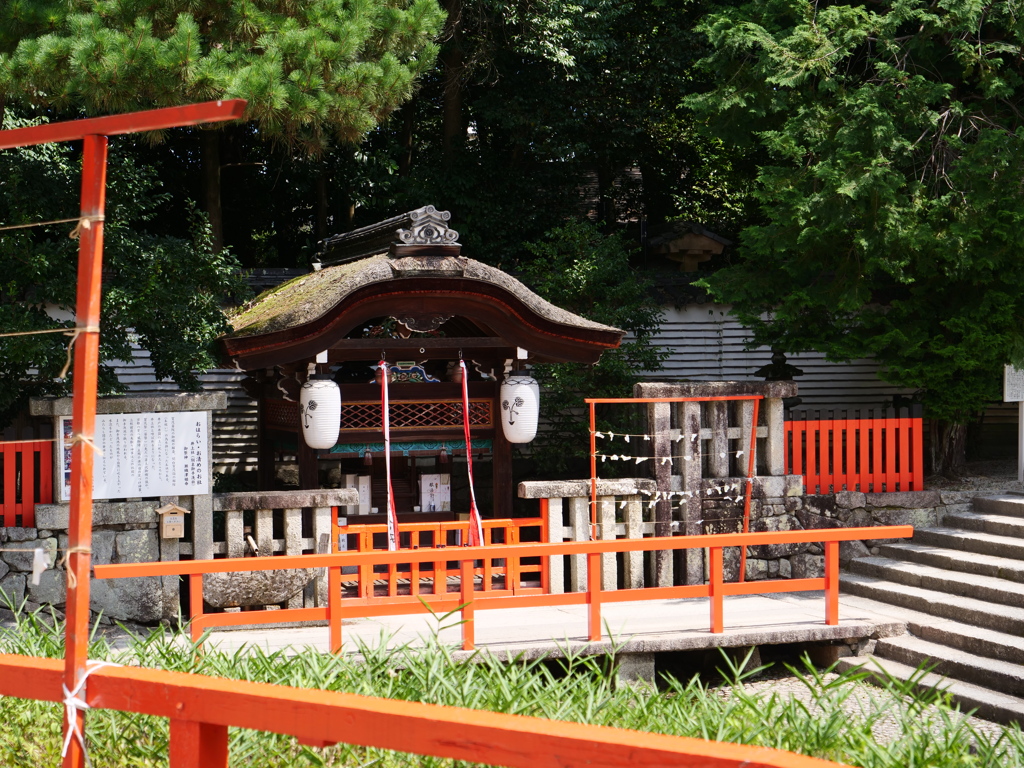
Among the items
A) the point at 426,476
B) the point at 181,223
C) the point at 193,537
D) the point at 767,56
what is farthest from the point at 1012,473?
the point at 181,223

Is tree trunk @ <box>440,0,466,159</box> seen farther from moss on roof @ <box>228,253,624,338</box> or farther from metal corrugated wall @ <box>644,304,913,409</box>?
moss on roof @ <box>228,253,624,338</box>

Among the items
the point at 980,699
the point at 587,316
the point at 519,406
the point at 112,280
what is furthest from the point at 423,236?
the point at 980,699

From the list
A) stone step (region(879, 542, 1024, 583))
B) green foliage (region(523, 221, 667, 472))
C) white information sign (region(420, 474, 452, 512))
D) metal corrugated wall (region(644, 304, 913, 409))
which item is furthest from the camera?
metal corrugated wall (region(644, 304, 913, 409))

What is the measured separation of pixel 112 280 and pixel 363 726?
28.2ft

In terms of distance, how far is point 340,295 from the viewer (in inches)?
387

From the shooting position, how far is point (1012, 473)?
1352 cm

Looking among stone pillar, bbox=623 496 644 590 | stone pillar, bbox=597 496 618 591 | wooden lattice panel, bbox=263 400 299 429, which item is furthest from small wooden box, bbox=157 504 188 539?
stone pillar, bbox=623 496 644 590

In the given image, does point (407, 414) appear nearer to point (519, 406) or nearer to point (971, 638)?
point (519, 406)

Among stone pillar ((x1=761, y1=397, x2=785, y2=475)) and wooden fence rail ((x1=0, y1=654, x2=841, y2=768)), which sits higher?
stone pillar ((x1=761, y1=397, x2=785, y2=475))

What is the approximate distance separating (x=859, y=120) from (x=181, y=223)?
11.7 m

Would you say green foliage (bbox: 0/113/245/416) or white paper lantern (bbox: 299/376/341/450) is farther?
white paper lantern (bbox: 299/376/341/450)

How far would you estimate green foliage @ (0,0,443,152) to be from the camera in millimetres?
8047

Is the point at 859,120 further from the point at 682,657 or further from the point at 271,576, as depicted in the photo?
the point at 271,576

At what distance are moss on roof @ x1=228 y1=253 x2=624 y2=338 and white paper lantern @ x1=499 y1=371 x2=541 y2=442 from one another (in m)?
0.80
